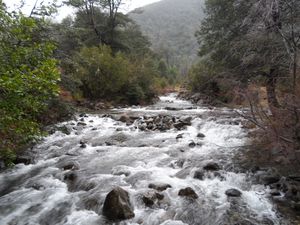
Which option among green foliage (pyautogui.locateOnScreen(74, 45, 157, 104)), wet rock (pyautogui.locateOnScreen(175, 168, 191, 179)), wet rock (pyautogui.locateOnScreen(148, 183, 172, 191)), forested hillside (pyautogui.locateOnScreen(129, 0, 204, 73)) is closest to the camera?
wet rock (pyautogui.locateOnScreen(148, 183, 172, 191))

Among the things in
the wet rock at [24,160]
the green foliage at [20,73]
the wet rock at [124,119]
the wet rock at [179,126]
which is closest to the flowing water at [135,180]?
the wet rock at [24,160]

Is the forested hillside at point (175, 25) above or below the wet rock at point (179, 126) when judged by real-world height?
above

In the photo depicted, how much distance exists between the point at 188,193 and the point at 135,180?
1.38 metres

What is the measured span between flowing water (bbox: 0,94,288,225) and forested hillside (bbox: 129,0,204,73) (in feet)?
216

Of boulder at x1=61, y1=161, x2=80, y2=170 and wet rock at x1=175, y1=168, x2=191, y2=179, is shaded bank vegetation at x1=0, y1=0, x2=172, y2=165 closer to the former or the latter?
boulder at x1=61, y1=161, x2=80, y2=170

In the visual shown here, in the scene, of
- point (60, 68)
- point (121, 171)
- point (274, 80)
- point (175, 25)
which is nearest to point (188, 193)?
point (121, 171)

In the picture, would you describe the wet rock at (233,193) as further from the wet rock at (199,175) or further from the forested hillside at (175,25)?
the forested hillside at (175,25)

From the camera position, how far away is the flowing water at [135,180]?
4914mm

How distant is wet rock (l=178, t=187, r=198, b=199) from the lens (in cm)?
549

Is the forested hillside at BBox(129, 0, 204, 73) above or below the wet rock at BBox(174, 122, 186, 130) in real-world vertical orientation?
above

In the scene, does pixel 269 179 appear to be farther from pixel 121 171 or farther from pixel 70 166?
pixel 70 166

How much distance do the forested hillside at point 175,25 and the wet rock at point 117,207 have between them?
6989 cm

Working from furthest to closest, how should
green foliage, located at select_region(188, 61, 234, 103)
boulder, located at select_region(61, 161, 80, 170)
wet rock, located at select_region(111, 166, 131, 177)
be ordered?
green foliage, located at select_region(188, 61, 234, 103) → boulder, located at select_region(61, 161, 80, 170) → wet rock, located at select_region(111, 166, 131, 177)

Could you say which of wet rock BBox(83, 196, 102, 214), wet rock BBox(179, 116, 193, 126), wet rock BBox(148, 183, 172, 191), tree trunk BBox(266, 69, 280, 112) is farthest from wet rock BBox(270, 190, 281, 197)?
wet rock BBox(179, 116, 193, 126)
